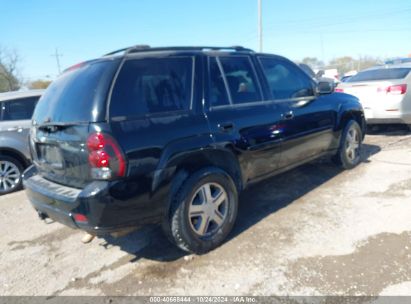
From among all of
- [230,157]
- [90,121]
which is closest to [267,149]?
[230,157]

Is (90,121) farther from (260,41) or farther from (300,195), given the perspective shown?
(260,41)

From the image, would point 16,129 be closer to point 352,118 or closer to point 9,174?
point 9,174

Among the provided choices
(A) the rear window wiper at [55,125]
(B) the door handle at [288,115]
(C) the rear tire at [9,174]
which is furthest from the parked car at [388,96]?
(C) the rear tire at [9,174]

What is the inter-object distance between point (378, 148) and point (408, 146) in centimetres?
57

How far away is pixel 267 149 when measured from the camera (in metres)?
3.78

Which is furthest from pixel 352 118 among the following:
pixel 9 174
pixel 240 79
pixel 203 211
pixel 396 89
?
pixel 9 174

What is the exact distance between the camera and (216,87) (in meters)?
3.39

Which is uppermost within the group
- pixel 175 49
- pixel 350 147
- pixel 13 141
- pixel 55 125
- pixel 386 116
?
pixel 175 49

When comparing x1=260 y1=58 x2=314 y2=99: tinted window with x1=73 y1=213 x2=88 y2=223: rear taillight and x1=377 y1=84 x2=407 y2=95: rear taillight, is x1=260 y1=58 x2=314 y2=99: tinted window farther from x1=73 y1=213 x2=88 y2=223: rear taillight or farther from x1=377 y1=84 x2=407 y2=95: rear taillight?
x1=377 y1=84 x2=407 y2=95: rear taillight

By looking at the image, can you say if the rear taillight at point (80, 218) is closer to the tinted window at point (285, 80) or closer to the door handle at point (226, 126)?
the door handle at point (226, 126)

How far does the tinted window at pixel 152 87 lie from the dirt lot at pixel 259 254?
1421 mm

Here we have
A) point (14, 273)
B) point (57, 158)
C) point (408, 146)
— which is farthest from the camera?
point (408, 146)

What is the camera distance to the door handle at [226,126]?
3.27m

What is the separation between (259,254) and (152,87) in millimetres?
1797
